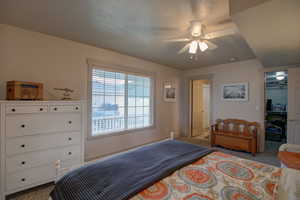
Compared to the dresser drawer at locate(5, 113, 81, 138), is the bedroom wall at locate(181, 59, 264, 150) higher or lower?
higher

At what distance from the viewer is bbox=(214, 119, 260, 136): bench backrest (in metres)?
3.88

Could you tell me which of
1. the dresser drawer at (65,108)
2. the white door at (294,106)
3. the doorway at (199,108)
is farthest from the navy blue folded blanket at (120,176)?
the doorway at (199,108)

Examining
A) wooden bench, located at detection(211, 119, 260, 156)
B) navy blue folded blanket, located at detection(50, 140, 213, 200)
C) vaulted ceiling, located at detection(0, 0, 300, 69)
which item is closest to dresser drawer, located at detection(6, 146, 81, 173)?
navy blue folded blanket, located at detection(50, 140, 213, 200)

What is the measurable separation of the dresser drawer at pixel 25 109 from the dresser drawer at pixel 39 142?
36cm

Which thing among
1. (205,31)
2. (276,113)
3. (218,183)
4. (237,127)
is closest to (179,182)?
(218,183)

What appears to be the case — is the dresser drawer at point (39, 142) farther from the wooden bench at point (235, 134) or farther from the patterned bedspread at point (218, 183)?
the wooden bench at point (235, 134)

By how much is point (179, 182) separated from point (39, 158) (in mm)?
2061

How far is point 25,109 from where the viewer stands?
6.56 ft

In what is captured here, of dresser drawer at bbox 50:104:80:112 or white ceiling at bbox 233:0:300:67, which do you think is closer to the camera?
white ceiling at bbox 233:0:300:67

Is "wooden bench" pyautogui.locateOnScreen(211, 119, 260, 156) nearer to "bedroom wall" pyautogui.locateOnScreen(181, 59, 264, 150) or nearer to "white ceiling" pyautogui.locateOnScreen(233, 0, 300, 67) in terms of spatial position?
"bedroom wall" pyautogui.locateOnScreen(181, 59, 264, 150)

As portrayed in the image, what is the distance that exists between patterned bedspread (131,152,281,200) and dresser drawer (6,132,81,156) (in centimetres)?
175

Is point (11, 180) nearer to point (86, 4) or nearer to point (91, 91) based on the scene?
point (91, 91)

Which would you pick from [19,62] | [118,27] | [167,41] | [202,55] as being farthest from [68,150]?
[202,55]

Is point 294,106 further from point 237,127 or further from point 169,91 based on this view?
point 169,91
